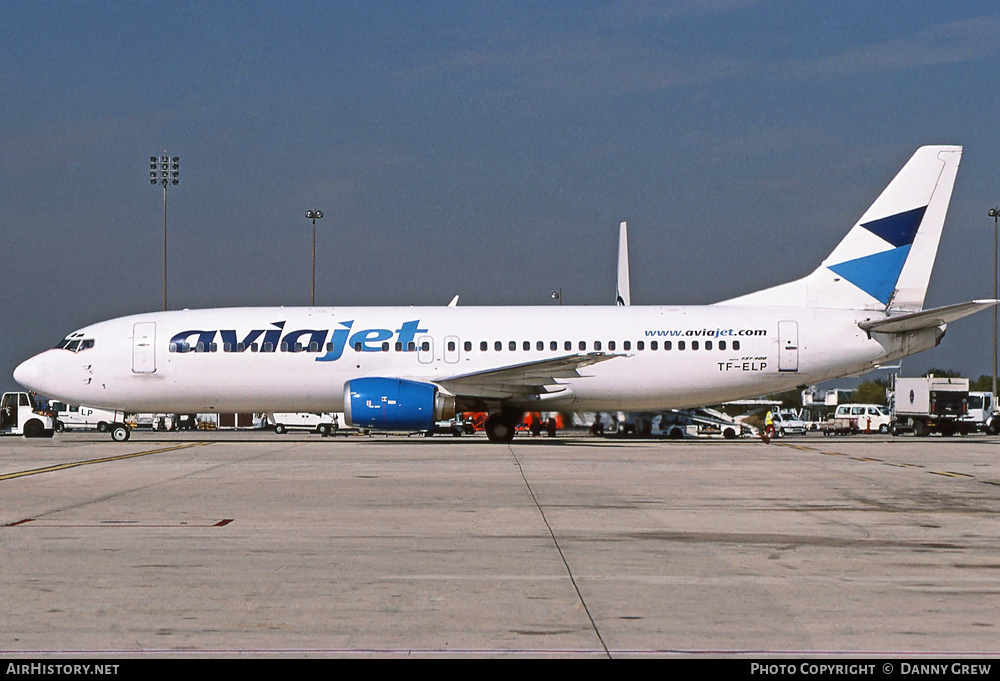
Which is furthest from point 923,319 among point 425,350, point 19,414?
point 19,414

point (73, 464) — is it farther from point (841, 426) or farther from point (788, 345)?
point (841, 426)

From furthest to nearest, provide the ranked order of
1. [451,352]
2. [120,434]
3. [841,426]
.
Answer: [841,426] → [120,434] → [451,352]

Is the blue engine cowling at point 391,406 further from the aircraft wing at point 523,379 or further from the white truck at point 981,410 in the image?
the white truck at point 981,410

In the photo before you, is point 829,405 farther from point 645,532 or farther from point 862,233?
point 645,532

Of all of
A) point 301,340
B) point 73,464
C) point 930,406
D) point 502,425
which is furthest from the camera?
point 930,406

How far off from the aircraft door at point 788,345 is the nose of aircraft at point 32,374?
21.4 m

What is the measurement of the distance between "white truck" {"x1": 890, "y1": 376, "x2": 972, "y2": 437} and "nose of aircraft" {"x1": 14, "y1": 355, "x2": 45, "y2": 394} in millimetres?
38790

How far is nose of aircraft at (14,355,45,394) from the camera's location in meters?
32.2

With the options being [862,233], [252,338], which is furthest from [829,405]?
[252,338]

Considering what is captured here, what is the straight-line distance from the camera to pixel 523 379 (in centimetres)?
3052

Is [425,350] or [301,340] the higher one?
[301,340]

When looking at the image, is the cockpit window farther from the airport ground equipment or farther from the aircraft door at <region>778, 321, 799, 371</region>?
the airport ground equipment

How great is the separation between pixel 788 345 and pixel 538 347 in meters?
7.15

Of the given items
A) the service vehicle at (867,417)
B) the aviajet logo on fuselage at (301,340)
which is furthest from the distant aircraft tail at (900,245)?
the service vehicle at (867,417)
